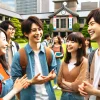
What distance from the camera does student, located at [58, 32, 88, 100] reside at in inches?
113

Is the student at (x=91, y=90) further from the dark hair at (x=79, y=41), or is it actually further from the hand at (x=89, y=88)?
the dark hair at (x=79, y=41)

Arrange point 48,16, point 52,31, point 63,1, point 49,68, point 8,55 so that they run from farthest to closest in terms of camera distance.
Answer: point 63,1, point 48,16, point 52,31, point 8,55, point 49,68

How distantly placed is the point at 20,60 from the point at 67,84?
0.69 metres

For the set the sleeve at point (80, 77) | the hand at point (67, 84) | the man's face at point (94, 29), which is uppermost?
the man's face at point (94, 29)

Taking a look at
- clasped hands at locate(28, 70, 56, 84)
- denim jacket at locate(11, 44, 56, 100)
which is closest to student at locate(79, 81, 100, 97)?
clasped hands at locate(28, 70, 56, 84)

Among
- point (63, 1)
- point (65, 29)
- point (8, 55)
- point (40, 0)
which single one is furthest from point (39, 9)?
point (8, 55)

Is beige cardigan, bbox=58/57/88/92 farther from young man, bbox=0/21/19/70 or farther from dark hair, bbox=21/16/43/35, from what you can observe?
young man, bbox=0/21/19/70

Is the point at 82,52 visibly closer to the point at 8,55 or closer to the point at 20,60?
the point at 20,60

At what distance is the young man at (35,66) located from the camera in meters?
2.57

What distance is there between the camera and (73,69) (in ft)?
9.73

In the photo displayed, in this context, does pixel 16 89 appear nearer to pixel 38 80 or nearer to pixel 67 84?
pixel 38 80

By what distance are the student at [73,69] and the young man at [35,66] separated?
0.98ft

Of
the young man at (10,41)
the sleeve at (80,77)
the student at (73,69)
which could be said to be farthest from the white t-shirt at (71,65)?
the young man at (10,41)

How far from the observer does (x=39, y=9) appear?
98250 millimetres
